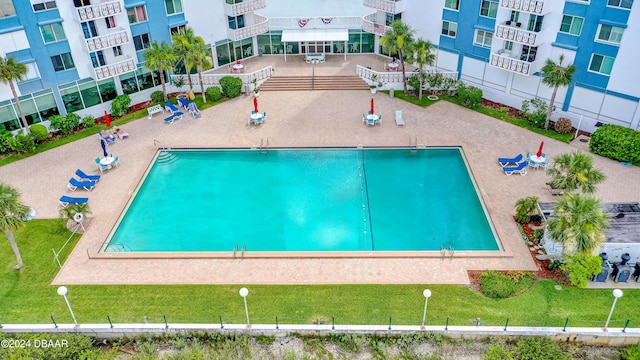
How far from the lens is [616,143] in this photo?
33500mm

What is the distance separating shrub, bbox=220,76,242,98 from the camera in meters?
43.5

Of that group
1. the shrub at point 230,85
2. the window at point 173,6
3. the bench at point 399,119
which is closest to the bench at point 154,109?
the shrub at point 230,85

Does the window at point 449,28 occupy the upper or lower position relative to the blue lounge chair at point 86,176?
upper

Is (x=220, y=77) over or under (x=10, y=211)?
over

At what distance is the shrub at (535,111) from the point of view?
37938 mm

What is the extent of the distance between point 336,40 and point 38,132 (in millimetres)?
26960

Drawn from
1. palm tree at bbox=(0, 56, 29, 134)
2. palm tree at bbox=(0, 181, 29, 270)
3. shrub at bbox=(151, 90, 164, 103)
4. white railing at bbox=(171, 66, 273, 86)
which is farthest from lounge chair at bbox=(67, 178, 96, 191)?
white railing at bbox=(171, 66, 273, 86)

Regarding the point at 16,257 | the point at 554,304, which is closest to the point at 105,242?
the point at 16,257

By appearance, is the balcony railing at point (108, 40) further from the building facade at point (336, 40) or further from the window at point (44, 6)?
the window at point (44, 6)

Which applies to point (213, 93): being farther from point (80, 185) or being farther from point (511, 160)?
point (511, 160)

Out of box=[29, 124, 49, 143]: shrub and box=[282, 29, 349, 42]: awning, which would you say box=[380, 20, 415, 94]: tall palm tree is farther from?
box=[29, 124, 49, 143]: shrub

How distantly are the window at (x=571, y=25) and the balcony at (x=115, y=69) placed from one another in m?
33.8

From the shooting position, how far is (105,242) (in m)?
27.9

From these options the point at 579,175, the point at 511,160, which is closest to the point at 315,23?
the point at 511,160
